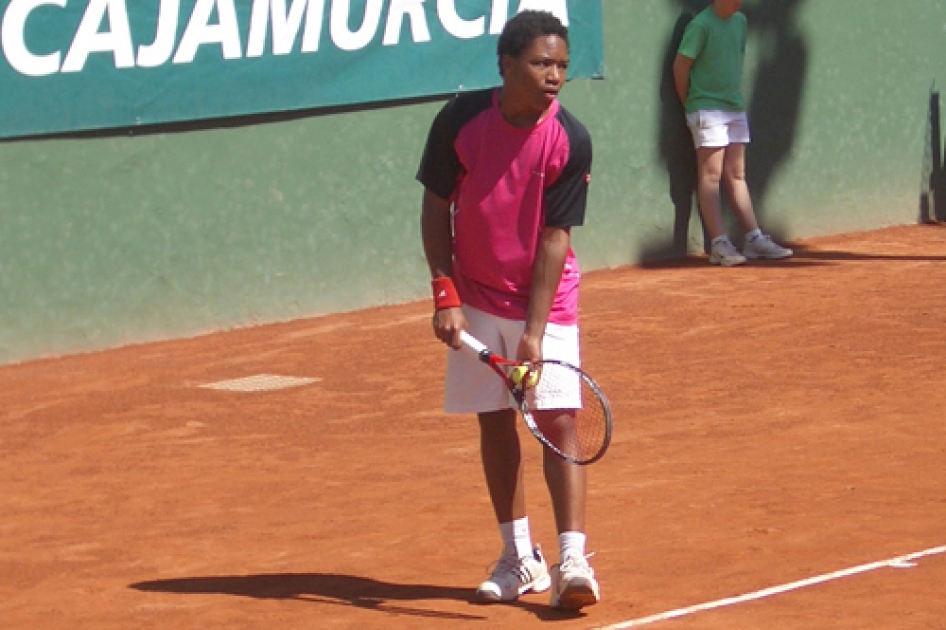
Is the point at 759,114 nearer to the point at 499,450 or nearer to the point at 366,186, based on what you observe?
the point at 366,186

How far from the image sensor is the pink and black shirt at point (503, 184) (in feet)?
19.2

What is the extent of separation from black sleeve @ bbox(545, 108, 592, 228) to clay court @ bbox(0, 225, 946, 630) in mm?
1226

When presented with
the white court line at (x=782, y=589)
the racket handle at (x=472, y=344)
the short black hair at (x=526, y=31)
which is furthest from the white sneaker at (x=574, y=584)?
the short black hair at (x=526, y=31)

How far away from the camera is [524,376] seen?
5.77 m

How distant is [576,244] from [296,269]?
2.48 m

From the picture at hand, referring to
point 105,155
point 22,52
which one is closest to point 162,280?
point 105,155

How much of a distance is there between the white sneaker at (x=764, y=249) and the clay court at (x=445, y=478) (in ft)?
5.94

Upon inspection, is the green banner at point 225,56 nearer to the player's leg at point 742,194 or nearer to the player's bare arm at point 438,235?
the player's leg at point 742,194

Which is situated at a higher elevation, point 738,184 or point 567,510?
point 738,184

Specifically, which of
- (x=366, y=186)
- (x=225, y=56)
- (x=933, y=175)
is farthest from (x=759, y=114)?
(x=225, y=56)

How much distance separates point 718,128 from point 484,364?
8.75 metres

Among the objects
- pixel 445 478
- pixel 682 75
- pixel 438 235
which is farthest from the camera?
pixel 682 75

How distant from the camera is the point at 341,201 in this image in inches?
508

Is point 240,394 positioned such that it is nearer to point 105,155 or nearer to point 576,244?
point 105,155
